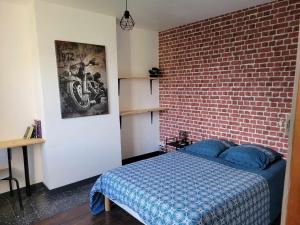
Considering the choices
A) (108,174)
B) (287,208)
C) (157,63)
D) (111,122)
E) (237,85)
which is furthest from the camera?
Result: (157,63)

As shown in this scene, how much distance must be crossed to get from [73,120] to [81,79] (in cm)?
59

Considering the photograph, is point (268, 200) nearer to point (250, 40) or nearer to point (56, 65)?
point (250, 40)

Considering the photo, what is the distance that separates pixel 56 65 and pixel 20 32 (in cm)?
66

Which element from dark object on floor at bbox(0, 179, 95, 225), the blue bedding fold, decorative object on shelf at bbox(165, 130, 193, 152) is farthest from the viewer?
decorative object on shelf at bbox(165, 130, 193, 152)

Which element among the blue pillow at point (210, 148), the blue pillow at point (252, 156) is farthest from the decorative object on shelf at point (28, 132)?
the blue pillow at point (252, 156)

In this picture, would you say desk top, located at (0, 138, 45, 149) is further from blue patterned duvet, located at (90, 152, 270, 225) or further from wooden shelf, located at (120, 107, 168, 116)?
wooden shelf, located at (120, 107, 168, 116)

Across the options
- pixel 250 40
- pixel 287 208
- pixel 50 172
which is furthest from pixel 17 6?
pixel 287 208

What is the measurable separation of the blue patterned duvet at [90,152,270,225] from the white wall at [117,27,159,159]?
147 centimetres

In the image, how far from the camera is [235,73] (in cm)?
324

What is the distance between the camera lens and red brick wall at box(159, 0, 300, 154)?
2.76 m

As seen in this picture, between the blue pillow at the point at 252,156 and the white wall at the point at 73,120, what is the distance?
1766 millimetres

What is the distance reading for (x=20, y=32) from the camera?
2.90 metres

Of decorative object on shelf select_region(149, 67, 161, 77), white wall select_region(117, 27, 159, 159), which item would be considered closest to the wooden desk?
white wall select_region(117, 27, 159, 159)

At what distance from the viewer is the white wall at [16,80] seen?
281 cm
